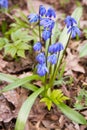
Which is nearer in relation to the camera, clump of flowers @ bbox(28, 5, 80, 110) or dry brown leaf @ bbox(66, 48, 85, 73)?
clump of flowers @ bbox(28, 5, 80, 110)

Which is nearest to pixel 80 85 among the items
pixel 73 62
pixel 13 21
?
pixel 73 62

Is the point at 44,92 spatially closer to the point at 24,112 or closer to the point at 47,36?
the point at 24,112

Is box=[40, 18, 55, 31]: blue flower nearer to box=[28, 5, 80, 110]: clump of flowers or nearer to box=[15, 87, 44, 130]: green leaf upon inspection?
box=[28, 5, 80, 110]: clump of flowers

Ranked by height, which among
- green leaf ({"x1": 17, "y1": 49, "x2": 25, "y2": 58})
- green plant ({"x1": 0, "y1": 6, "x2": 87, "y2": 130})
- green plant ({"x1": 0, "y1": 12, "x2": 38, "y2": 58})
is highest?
green plant ({"x1": 0, "y1": 12, "x2": 38, "y2": 58})

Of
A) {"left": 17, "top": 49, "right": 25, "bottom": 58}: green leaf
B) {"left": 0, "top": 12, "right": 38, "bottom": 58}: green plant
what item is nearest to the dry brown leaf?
{"left": 0, "top": 12, "right": 38, "bottom": 58}: green plant

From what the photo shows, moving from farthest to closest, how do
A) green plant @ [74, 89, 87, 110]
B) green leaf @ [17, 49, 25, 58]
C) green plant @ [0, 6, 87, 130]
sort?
green leaf @ [17, 49, 25, 58] < green plant @ [74, 89, 87, 110] < green plant @ [0, 6, 87, 130]

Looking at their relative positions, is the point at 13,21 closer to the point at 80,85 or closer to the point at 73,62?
the point at 73,62

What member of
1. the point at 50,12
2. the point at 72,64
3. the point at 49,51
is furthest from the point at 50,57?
the point at 72,64
